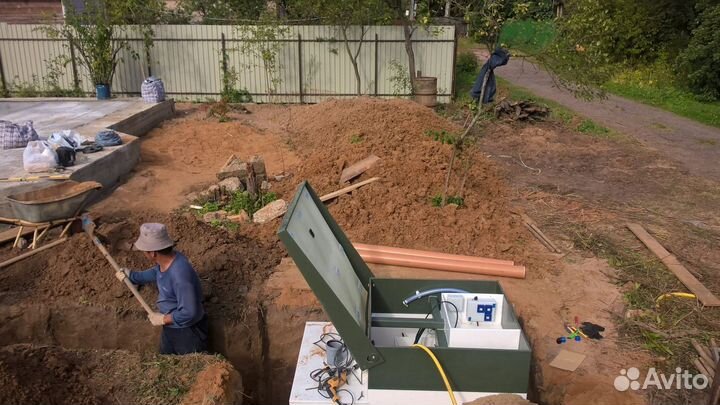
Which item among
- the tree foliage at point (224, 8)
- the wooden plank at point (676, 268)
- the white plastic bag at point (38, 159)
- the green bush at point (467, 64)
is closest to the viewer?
the wooden plank at point (676, 268)

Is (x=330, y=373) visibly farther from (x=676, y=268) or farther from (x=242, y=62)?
(x=242, y=62)

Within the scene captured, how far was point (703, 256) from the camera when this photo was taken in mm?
6914

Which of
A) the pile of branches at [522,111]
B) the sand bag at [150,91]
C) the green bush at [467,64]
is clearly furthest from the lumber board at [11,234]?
the green bush at [467,64]

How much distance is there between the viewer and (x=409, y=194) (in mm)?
7406

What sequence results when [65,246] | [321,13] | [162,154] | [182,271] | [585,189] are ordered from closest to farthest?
[182,271] < [65,246] < [585,189] < [162,154] < [321,13]

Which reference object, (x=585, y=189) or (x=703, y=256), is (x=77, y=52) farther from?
(x=703, y=256)

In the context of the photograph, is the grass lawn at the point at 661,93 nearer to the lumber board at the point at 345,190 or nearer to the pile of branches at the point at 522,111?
the pile of branches at the point at 522,111

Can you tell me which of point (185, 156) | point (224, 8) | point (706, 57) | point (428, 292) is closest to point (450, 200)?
point (428, 292)

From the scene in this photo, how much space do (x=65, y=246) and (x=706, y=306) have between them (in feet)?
22.0

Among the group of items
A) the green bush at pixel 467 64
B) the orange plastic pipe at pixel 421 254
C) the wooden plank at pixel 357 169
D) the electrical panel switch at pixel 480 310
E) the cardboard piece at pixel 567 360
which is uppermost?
the green bush at pixel 467 64

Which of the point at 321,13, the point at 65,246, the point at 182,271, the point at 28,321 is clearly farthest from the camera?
the point at 321,13

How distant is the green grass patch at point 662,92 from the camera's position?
55.4 ft

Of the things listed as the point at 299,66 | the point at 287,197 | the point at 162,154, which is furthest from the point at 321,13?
the point at 287,197

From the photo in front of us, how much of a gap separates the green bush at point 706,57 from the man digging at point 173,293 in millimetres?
18281
